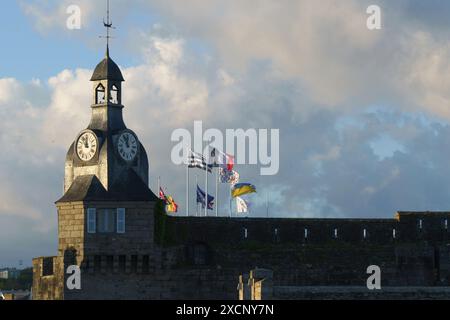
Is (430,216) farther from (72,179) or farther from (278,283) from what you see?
(72,179)

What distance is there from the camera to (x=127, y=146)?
102000 mm

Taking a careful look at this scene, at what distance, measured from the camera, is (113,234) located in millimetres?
100250

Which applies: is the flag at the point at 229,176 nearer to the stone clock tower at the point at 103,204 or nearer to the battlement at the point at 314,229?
the battlement at the point at 314,229

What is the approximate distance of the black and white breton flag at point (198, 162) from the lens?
107 m

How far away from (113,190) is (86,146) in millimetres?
3774

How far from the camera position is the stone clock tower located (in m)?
100

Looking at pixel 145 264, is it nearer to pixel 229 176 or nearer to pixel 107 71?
pixel 229 176

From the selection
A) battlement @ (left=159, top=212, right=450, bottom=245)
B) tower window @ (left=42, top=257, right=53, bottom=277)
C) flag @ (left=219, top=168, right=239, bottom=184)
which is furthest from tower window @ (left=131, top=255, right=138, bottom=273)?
flag @ (left=219, top=168, right=239, bottom=184)

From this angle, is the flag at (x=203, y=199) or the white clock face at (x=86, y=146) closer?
the white clock face at (x=86, y=146)

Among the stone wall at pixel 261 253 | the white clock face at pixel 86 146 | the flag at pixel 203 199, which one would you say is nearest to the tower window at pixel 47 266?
the stone wall at pixel 261 253

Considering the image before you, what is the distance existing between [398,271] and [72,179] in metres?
22.9

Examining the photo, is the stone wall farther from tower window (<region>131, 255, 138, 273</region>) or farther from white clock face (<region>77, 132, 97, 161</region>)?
white clock face (<region>77, 132, 97, 161</region>)

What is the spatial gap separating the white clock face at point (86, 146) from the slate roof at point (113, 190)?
141 cm
